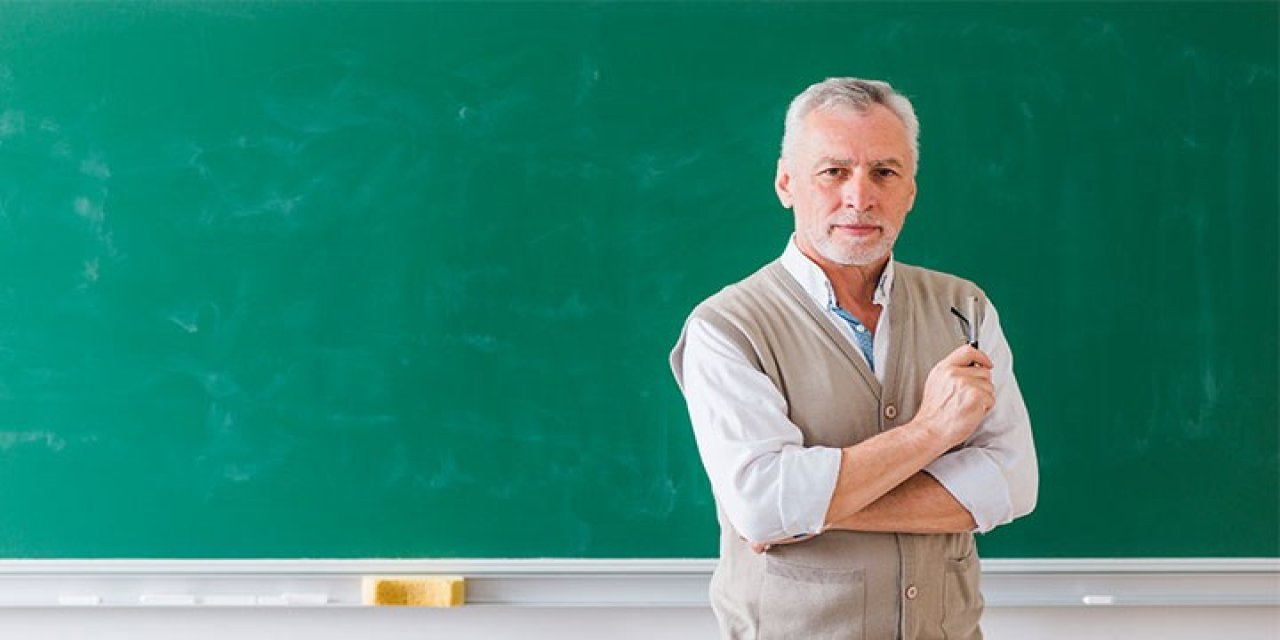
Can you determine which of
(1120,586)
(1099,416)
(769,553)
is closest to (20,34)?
(769,553)

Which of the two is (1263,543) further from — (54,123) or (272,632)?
(54,123)

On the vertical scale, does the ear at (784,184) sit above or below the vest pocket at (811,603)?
above

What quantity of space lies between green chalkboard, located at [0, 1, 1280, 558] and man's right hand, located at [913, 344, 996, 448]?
0.67 m

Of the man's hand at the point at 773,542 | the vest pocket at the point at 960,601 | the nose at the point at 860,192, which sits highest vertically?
the nose at the point at 860,192

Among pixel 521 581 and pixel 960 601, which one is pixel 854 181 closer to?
pixel 960 601

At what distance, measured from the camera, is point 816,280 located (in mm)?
1753

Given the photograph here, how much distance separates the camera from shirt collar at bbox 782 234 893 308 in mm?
1751

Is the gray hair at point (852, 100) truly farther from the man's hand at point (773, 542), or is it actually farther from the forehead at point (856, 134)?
the man's hand at point (773, 542)

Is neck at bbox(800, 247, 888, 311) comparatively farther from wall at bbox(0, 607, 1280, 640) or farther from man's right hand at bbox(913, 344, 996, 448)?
wall at bbox(0, 607, 1280, 640)

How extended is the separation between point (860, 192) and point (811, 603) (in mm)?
599

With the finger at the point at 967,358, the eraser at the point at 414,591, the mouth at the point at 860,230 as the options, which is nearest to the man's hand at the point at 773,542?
the finger at the point at 967,358

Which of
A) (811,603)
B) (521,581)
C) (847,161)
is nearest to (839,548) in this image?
(811,603)

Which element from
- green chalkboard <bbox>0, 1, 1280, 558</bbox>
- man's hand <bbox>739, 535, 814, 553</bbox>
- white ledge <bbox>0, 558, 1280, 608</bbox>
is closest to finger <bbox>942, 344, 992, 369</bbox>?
man's hand <bbox>739, 535, 814, 553</bbox>

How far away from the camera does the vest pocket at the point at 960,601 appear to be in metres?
1.69
